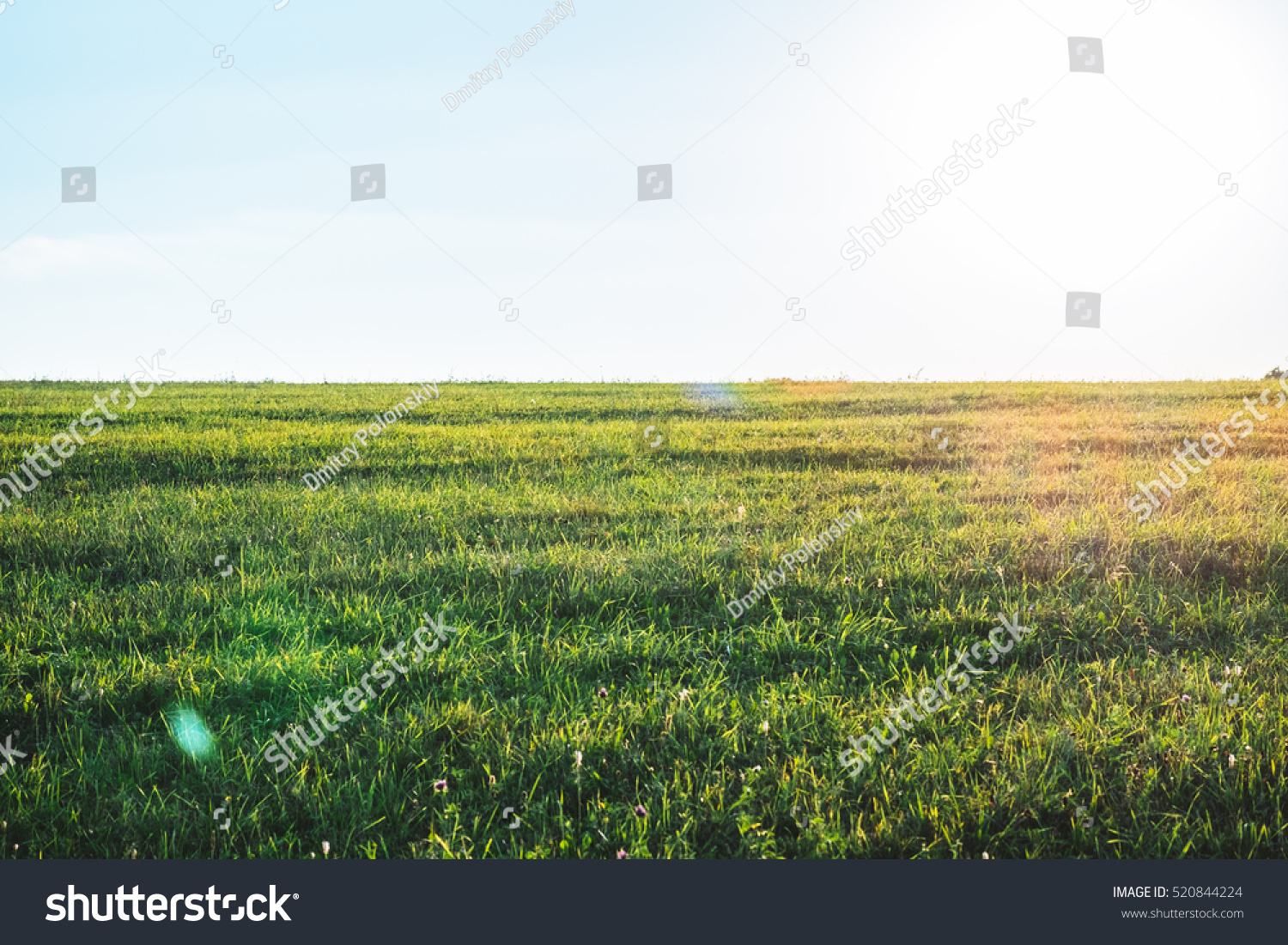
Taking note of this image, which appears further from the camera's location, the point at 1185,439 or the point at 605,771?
the point at 1185,439

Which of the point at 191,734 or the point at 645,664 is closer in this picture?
the point at 191,734

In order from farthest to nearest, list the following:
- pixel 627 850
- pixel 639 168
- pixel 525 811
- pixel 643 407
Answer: pixel 643 407, pixel 639 168, pixel 525 811, pixel 627 850

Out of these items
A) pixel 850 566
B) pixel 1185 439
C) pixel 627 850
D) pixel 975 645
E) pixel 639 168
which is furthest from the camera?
pixel 639 168

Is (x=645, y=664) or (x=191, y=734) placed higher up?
(x=645, y=664)

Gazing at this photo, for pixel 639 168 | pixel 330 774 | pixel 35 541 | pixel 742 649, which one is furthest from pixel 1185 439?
pixel 35 541

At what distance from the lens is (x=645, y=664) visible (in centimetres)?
381

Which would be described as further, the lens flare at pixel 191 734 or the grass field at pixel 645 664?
the lens flare at pixel 191 734

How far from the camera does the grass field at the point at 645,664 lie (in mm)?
2760

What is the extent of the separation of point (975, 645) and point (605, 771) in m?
2.09

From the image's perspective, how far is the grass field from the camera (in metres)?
2.76

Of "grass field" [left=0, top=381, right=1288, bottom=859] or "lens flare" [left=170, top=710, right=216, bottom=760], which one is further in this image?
"lens flare" [left=170, top=710, right=216, bottom=760]

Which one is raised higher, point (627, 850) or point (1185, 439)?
point (1185, 439)

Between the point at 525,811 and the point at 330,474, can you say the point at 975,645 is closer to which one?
the point at 525,811

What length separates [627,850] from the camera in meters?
2.63
